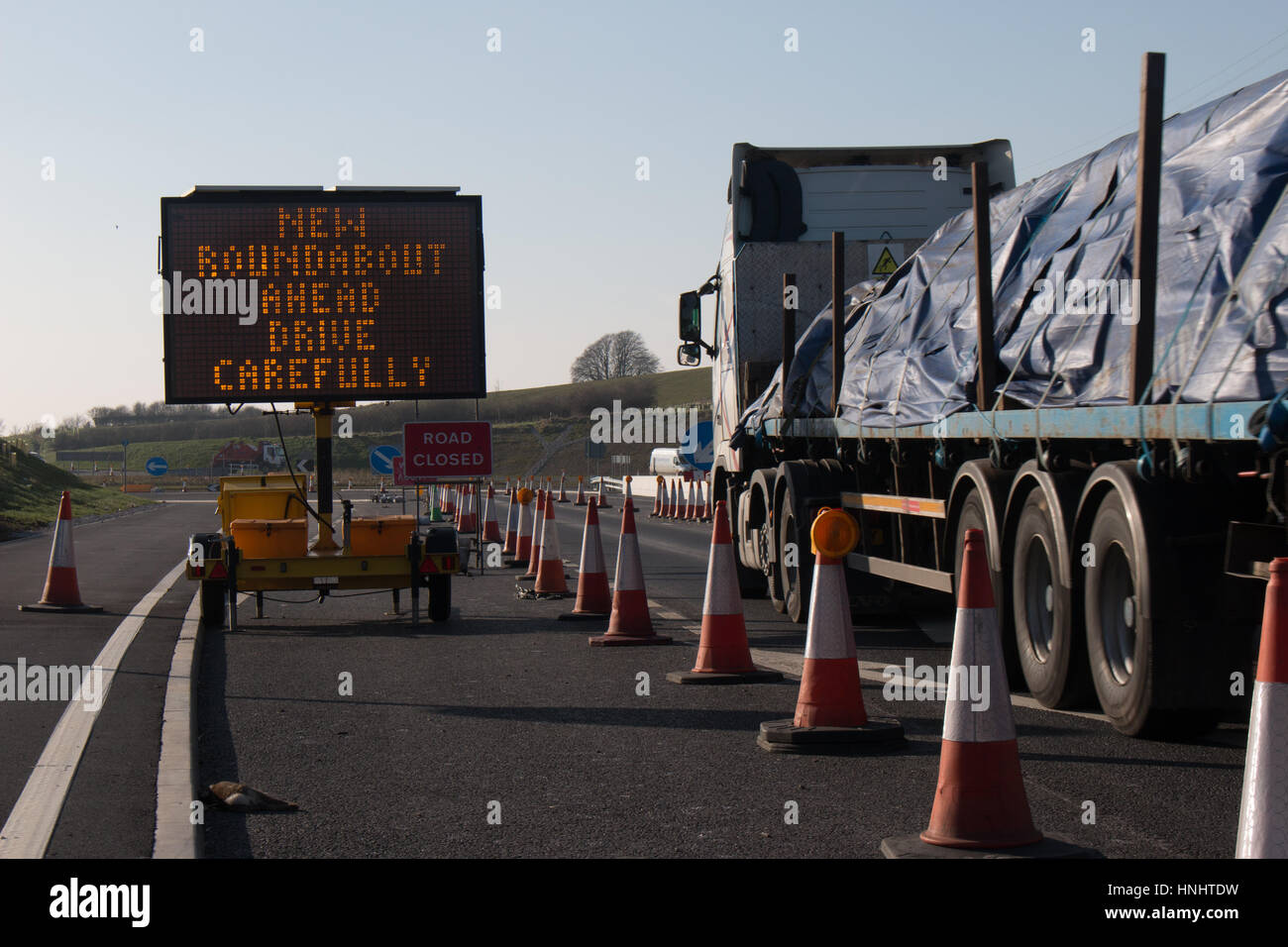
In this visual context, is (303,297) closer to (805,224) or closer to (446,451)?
(805,224)

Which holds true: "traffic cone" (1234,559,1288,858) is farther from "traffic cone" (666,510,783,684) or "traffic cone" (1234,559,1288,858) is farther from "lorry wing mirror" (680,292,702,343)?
"lorry wing mirror" (680,292,702,343)

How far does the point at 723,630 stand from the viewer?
8.70m

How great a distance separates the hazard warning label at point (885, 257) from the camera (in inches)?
544

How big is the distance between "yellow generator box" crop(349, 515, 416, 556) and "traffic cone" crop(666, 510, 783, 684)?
4006 millimetres

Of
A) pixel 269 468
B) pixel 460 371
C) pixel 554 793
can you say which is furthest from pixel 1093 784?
pixel 269 468

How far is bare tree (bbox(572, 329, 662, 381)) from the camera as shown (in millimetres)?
158750

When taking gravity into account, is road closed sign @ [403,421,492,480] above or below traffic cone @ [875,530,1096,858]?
above

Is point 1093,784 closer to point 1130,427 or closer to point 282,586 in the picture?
point 1130,427

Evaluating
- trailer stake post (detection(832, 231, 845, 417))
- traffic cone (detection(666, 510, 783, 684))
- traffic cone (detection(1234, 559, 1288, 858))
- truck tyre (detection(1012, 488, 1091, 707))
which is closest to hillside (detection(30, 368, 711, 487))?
trailer stake post (detection(832, 231, 845, 417))

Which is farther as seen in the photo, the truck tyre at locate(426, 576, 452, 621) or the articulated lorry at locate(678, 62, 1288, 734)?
the truck tyre at locate(426, 576, 452, 621)

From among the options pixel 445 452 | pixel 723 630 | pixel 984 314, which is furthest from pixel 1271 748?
pixel 445 452

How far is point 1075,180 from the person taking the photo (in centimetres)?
845

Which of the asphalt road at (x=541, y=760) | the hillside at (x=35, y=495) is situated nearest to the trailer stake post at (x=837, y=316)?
the asphalt road at (x=541, y=760)

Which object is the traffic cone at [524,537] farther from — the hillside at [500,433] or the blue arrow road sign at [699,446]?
the hillside at [500,433]
